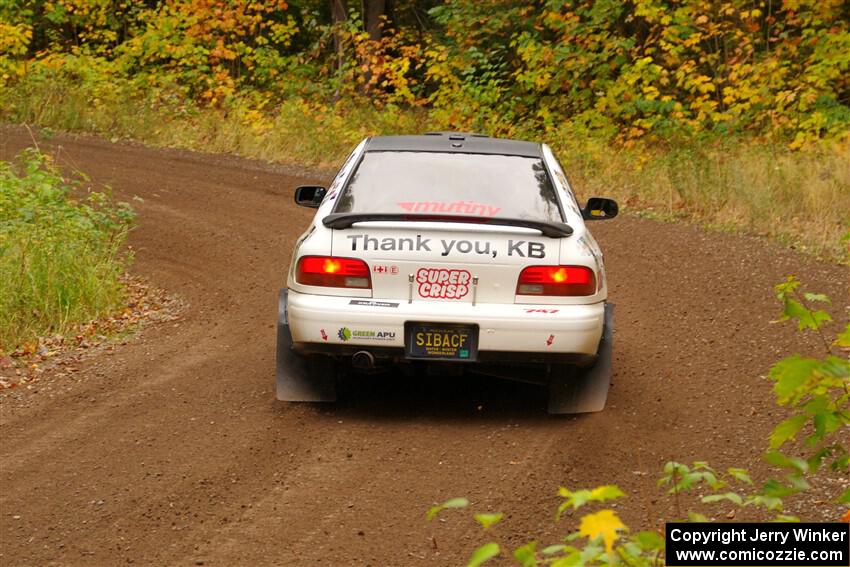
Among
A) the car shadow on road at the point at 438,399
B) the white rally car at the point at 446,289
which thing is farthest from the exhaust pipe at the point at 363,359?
the car shadow on road at the point at 438,399

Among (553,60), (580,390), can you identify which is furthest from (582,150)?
(580,390)

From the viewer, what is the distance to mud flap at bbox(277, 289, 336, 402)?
7.64 metres

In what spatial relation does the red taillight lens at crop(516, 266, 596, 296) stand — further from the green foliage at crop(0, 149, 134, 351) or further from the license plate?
the green foliage at crop(0, 149, 134, 351)

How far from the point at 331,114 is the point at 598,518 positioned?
21.4m

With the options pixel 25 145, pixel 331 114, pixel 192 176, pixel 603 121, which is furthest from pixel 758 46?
pixel 25 145

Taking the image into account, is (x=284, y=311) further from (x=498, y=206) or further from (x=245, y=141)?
(x=245, y=141)

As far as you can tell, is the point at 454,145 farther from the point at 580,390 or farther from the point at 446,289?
the point at 580,390

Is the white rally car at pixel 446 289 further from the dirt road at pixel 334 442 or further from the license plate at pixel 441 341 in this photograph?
the dirt road at pixel 334 442

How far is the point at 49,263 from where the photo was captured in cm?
1068

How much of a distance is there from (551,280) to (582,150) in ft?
44.0

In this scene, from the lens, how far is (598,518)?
3.01 metres

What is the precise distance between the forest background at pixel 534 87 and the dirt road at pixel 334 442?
267 inches

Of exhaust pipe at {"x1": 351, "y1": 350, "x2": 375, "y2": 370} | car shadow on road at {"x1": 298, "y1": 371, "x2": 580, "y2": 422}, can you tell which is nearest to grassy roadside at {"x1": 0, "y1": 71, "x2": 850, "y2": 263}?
car shadow on road at {"x1": 298, "y1": 371, "x2": 580, "y2": 422}

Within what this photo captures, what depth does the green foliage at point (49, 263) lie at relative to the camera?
405 inches
